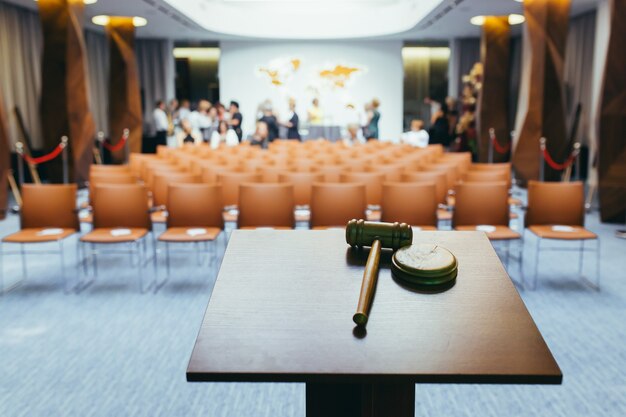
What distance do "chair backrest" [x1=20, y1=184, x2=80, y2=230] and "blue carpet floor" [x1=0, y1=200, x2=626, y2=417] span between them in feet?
1.72

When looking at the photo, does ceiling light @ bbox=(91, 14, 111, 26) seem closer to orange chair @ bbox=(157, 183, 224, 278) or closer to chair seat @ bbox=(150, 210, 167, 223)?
chair seat @ bbox=(150, 210, 167, 223)

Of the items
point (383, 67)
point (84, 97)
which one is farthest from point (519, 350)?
point (383, 67)

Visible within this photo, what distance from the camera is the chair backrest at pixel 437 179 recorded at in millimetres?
6259

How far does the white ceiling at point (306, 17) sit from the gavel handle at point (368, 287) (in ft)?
38.8

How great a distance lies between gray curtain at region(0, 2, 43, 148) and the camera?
40.2 ft

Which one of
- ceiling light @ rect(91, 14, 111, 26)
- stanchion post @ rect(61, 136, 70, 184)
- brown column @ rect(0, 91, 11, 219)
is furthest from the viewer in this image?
ceiling light @ rect(91, 14, 111, 26)

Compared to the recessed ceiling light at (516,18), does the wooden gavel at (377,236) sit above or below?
below

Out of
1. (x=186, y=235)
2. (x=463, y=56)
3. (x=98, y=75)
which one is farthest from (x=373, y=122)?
(x=186, y=235)

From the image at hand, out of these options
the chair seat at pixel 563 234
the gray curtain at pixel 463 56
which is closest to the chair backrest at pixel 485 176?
the chair seat at pixel 563 234

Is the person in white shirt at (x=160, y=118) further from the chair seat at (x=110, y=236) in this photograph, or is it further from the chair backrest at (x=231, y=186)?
A: the chair seat at (x=110, y=236)

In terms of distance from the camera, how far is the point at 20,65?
12.8 metres

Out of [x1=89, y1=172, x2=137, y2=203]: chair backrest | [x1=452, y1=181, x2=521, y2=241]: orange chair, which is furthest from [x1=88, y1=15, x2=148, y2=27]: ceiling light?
[x1=452, y1=181, x2=521, y2=241]: orange chair

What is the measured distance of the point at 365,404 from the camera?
5.19ft

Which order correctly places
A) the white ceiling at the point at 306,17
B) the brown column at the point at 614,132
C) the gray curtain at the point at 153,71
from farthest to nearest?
1. the gray curtain at the point at 153,71
2. the white ceiling at the point at 306,17
3. the brown column at the point at 614,132
